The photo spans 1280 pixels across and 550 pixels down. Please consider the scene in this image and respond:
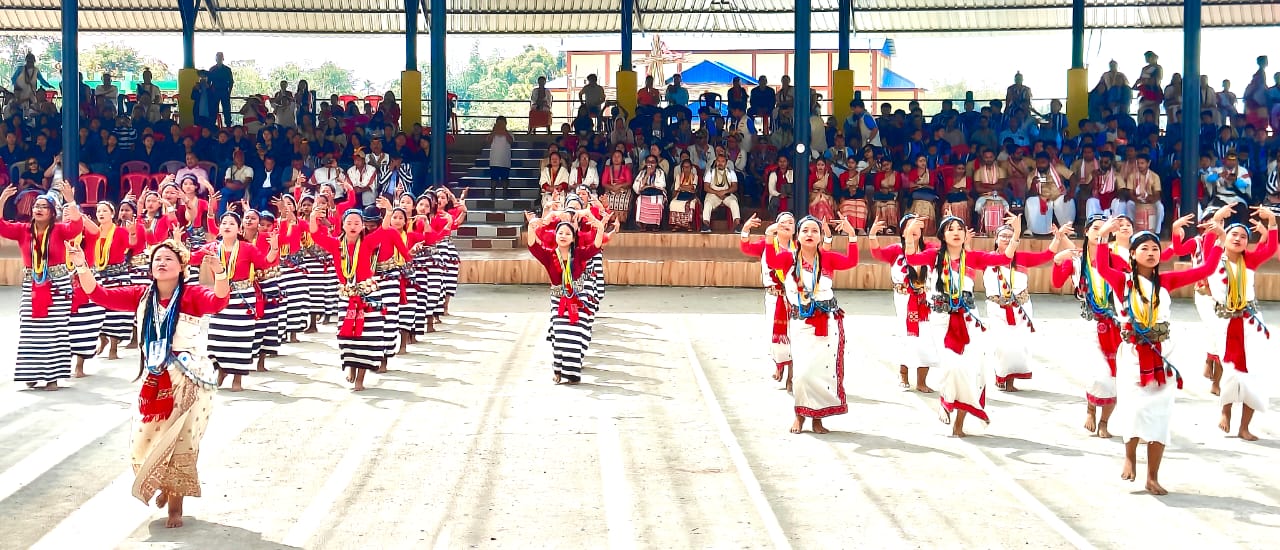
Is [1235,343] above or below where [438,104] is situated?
below

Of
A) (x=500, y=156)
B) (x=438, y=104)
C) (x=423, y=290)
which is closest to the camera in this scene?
(x=423, y=290)

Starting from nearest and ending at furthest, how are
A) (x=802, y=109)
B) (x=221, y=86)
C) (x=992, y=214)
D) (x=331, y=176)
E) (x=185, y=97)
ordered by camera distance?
(x=802, y=109) < (x=992, y=214) < (x=331, y=176) < (x=221, y=86) < (x=185, y=97)

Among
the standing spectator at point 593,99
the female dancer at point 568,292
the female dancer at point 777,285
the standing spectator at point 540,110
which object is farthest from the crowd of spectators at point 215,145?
the female dancer at point 777,285

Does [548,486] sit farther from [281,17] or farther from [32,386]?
[281,17]

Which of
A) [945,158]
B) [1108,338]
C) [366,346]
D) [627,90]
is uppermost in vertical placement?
[627,90]

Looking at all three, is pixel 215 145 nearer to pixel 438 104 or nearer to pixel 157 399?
pixel 438 104

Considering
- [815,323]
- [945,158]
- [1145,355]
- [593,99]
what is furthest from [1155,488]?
[593,99]

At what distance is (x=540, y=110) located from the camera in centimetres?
2427

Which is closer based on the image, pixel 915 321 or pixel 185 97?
pixel 915 321

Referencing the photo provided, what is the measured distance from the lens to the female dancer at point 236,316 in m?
10.1

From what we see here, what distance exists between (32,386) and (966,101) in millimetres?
15261

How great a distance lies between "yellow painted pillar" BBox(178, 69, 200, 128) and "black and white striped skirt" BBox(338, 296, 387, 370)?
1523 cm

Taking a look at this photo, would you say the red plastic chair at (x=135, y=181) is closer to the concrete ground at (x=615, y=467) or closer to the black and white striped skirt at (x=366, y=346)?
the concrete ground at (x=615, y=467)

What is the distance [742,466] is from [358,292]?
3.82m
